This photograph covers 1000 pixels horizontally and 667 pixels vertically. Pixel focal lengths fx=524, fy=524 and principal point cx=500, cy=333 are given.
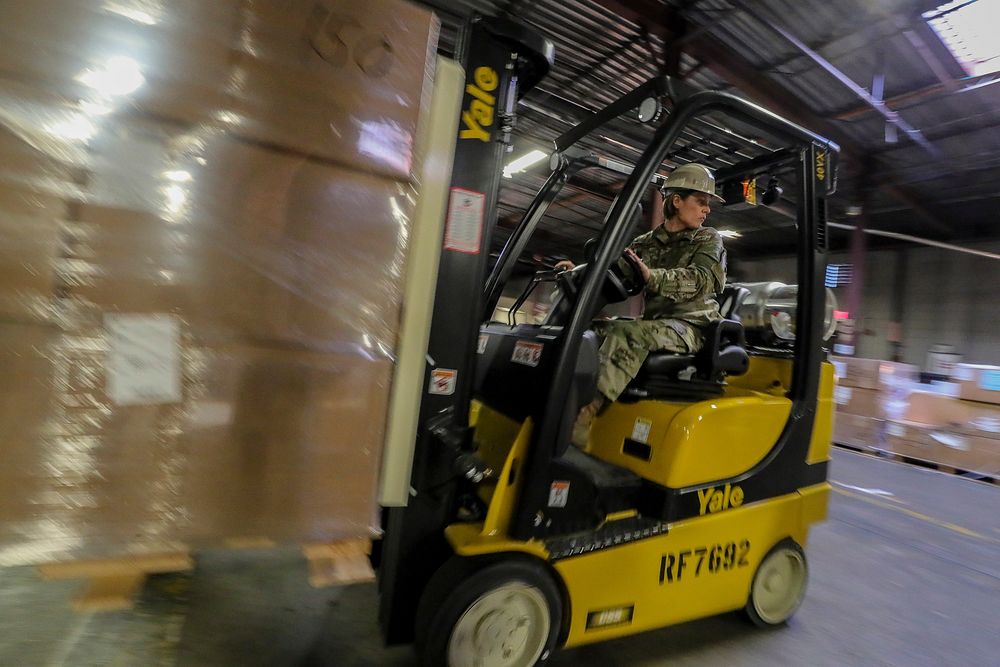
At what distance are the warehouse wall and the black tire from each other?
10441 millimetres

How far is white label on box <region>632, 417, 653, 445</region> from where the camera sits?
2242 millimetres

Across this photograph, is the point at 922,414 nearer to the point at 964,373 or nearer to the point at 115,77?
the point at 964,373

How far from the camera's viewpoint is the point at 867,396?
8.11 m

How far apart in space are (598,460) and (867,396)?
778 centimetres

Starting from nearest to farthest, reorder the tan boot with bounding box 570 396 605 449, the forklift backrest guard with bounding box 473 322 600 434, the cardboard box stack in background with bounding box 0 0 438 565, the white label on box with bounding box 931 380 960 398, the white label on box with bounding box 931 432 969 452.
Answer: the cardboard box stack in background with bounding box 0 0 438 565 → the forklift backrest guard with bounding box 473 322 600 434 → the tan boot with bounding box 570 396 605 449 → the white label on box with bounding box 931 432 969 452 → the white label on box with bounding box 931 380 960 398

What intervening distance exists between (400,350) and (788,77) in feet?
23.0

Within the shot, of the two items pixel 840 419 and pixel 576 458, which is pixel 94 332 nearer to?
pixel 576 458

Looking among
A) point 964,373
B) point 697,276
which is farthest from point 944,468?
point 697,276

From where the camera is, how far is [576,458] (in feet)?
7.43

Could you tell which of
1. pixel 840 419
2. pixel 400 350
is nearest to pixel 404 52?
pixel 400 350

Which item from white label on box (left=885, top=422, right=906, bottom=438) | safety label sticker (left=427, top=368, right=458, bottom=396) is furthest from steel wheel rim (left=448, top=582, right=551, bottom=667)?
white label on box (left=885, top=422, right=906, bottom=438)

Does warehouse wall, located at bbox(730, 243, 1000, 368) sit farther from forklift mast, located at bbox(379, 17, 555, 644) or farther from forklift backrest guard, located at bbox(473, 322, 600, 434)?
forklift mast, located at bbox(379, 17, 555, 644)

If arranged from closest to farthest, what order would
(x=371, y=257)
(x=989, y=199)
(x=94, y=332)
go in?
1. (x=94, y=332)
2. (x=371, y=257)
3. (x=989, y=199)

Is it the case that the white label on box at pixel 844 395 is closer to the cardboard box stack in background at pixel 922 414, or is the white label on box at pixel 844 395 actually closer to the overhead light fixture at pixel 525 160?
the cardboard box stack in background at pixel 922 414
